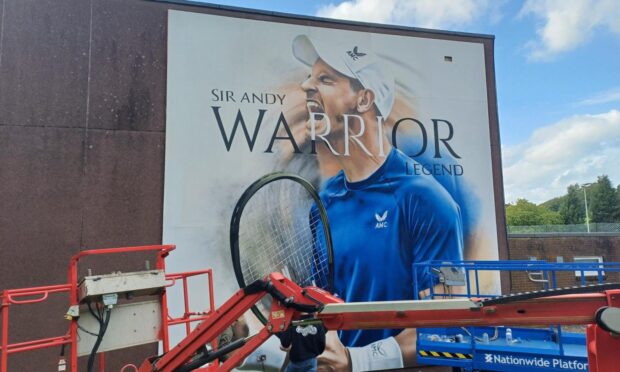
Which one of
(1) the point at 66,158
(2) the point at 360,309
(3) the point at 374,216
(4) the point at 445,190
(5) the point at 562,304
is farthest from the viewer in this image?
(4) the point at 445,190

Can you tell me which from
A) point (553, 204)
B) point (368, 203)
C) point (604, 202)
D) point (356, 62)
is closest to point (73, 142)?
point (368, 203)

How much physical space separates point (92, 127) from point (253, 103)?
235cm

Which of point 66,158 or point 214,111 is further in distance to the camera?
point 214,111

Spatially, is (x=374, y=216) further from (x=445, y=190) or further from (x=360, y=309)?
(x=360, y=309)

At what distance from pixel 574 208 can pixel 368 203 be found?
7263 cm

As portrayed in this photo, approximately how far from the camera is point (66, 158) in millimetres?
6312

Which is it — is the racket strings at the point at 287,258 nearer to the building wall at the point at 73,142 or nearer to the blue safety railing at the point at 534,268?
the building wall at the point at 73,142

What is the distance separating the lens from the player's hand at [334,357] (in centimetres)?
694

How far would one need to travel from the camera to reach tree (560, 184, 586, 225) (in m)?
67.1

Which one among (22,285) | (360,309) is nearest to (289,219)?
(22,285)

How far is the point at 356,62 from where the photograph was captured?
7859mm

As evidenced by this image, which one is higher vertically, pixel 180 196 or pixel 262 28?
pixel 262 28

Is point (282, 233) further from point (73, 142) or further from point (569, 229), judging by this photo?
point (569, 229)

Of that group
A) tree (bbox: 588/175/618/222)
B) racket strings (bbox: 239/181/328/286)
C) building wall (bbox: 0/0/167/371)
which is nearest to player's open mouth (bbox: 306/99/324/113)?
racket strings (bbox: 239/181/328/286)
